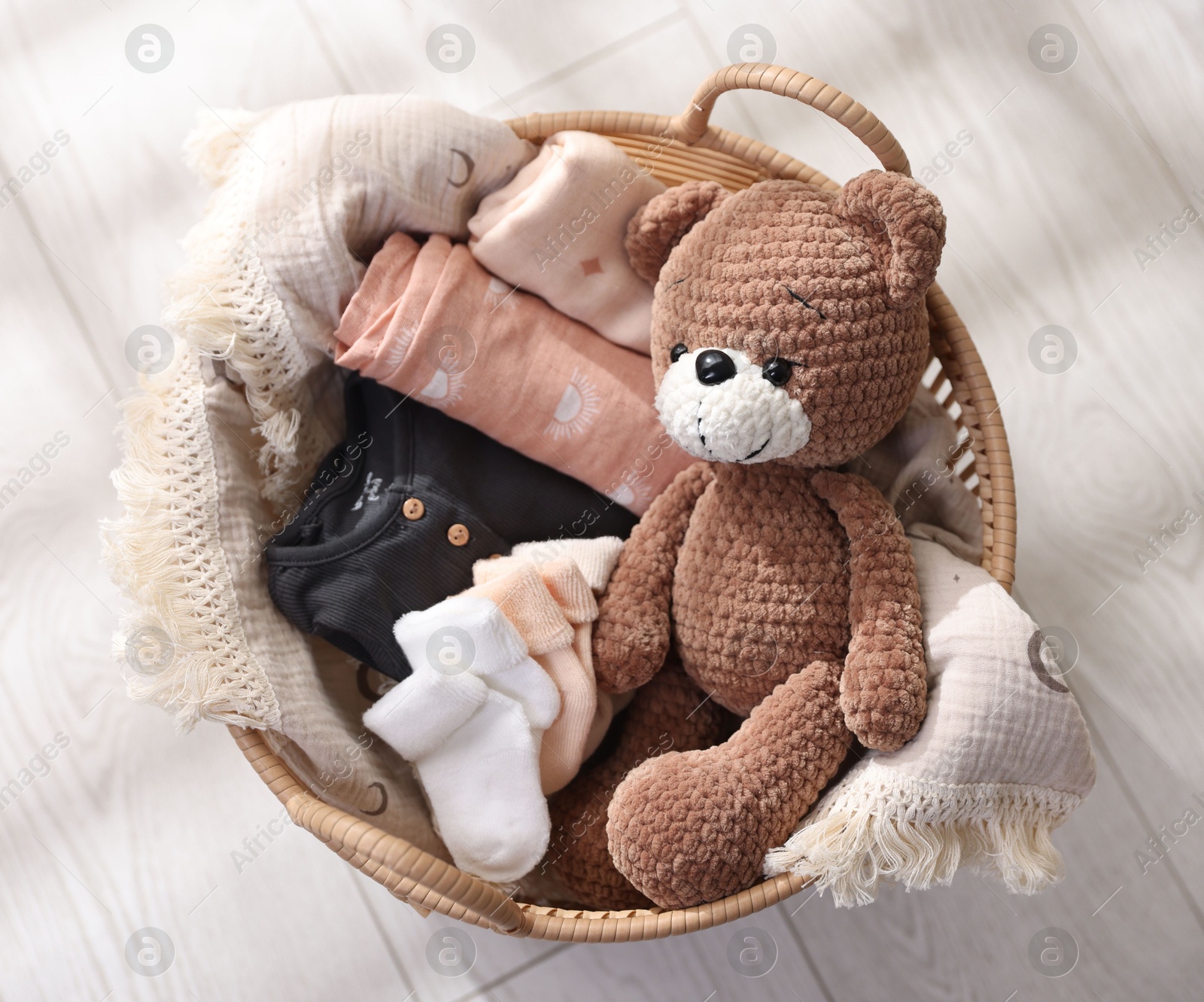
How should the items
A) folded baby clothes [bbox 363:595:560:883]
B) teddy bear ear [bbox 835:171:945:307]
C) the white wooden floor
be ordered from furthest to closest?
the white wooden floor < folded baby clothes [bbox 363:595:560:883] < teddy bear ear [bbox 835:171:945:307]

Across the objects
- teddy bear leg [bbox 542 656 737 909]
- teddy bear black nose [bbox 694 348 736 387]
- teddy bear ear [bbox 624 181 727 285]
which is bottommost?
teddy bear leg [bbox 542 656 737 909]

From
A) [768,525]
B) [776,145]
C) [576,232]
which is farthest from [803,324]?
[776,145]

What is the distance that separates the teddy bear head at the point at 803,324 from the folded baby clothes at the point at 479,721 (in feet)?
0.89

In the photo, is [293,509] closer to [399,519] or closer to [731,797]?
[399,519]

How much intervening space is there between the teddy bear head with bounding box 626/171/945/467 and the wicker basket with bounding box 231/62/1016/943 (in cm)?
11

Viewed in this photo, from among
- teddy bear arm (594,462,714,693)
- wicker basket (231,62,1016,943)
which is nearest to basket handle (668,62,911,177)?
wicker basket (231,62,1016,943)

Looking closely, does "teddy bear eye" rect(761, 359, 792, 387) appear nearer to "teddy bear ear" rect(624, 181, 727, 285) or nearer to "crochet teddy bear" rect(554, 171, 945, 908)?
"crochet teddy bear" rect(554, 171, 945, 908)

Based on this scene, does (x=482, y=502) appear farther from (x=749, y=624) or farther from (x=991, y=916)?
(x=991, y=916)

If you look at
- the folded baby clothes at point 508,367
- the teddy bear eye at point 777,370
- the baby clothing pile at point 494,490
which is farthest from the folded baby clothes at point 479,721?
the teddy bear eye at point 777,370

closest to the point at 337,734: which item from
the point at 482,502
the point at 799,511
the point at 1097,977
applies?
the point at 482,502

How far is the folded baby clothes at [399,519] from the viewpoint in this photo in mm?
916

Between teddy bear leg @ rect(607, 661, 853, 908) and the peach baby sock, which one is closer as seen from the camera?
teddy bear leg @ rect(607, 661, 853, 908)

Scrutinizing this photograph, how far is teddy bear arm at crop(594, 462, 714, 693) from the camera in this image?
35.4 inches

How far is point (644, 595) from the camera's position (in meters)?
0.91
